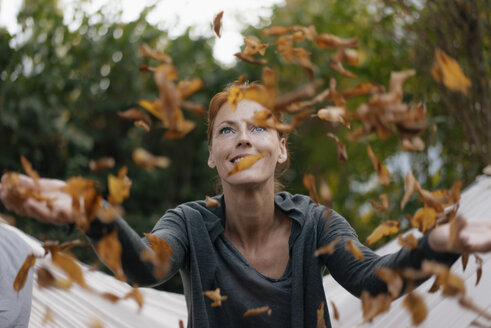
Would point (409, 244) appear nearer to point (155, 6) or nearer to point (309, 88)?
point (309, 88)

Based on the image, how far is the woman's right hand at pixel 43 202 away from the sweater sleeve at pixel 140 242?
0.06 metres

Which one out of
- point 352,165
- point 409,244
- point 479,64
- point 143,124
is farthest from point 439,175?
point 143,124

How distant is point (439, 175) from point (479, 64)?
84cm

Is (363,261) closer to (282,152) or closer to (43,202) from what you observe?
(282,152)

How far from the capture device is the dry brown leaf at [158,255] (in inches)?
33.9

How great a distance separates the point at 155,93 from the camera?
394 cm

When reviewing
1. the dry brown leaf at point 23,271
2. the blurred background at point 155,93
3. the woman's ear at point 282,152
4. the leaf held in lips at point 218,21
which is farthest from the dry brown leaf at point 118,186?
the blurred background at point 155,93

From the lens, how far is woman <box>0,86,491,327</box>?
1.19 meters

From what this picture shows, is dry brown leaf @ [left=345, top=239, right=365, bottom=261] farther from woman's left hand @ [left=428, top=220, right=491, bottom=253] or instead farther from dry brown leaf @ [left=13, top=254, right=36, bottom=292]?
dry brown leaf @ [left=13, top=254, right=36, bottom=292]

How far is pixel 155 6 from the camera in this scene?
148 inches

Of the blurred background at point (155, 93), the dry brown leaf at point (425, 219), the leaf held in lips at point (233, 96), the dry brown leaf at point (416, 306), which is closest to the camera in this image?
the dry brown leaf at point (416, 306)

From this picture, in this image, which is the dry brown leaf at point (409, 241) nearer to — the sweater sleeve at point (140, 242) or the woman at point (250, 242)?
the woman at point (250, 242)

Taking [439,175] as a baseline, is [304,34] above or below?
above

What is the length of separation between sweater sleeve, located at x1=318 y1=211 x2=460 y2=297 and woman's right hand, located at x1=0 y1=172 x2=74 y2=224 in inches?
21.8
